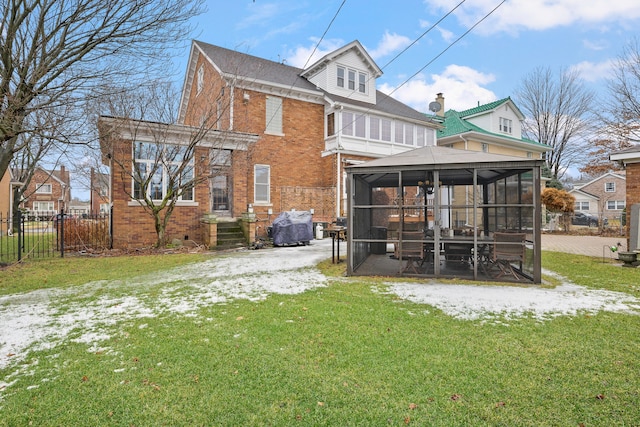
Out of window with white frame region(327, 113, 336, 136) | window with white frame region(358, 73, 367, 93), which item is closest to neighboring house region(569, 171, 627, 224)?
window with white frame region(358, 73, 367, 93)

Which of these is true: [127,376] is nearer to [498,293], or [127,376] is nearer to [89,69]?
[498,293]

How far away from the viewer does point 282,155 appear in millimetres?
17953

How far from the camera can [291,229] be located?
46.5ft

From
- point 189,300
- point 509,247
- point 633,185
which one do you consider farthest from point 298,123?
point 189,300

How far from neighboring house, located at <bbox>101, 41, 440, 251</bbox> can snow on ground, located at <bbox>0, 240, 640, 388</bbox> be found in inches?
240

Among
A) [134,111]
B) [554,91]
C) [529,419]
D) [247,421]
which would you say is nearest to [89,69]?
[134,111]

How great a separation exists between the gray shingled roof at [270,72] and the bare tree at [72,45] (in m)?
6.29

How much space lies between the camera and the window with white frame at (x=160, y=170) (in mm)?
12227

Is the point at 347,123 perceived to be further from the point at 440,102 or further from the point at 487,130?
the point at 440,102

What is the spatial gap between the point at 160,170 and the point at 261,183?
16.4 feet

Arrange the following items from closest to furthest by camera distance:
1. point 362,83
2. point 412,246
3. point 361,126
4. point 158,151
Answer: point 412,246, point 158,151, point 361,126, point 362,83

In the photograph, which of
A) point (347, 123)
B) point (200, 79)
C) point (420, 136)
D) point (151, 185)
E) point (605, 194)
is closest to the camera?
point (151, 185)

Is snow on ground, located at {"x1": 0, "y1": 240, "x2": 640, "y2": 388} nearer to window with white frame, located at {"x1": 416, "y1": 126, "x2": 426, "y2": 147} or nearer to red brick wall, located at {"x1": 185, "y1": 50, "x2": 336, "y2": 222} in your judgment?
red brick wall, located at {"x1": 185, "y1": 50, "x2": 336, "y2": 222}

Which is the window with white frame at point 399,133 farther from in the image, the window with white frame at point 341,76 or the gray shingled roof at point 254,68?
the gray shingled roof at point 254,68
